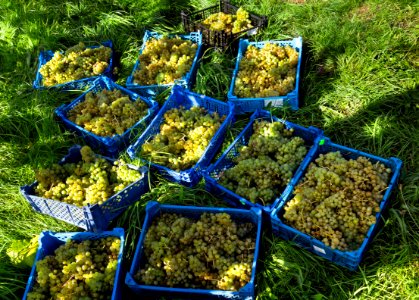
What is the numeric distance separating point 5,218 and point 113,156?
46.6 inches

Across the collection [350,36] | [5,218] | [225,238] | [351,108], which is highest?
[350,36]

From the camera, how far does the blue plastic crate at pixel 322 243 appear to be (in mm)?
3013

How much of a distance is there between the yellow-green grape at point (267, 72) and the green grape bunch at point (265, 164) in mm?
534

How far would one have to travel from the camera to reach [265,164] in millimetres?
3623

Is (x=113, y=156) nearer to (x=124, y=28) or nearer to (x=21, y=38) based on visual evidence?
(x=124, y=28)

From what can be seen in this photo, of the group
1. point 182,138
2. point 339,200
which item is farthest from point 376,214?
point 182,138

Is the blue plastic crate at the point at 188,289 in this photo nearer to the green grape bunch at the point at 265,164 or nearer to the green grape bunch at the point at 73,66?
the green grape bunch at the point at 265,164

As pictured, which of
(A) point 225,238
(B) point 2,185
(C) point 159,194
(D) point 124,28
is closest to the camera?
(A) point 225,238

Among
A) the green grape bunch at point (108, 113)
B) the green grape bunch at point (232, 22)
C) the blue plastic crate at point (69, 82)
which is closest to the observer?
the green grape bunch at point (108, 113)

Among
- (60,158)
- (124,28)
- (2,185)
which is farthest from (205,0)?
(2,185)

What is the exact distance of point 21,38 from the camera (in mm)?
5809

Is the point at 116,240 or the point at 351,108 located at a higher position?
the point at 351,108

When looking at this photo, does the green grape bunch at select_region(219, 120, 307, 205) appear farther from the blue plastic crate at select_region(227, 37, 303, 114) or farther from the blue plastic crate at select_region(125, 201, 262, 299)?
the blue plastic crate at select_region(227, 37, 303, 114)

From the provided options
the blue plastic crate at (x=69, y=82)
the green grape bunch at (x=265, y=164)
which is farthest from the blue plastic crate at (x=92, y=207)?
the blue plastic crate at (x=69, y=82)
